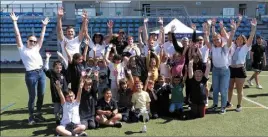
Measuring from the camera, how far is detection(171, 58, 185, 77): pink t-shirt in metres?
7.25

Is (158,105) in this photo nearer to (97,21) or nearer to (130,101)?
(130,101)

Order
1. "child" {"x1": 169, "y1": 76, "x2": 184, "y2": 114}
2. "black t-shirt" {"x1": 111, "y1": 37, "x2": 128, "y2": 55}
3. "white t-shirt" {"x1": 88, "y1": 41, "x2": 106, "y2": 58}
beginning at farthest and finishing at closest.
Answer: "black t-shirt" {"x1": 111, "y1": 37, "x2": 128, "y2": 55} → "white t-shirt" {"x1": 88, "y1": 41, "x2": 106, "y2": 58} → "child" {"x1": 169, "y1": 76, "x2": 184, "y2": 114}

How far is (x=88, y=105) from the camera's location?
19.5 ft

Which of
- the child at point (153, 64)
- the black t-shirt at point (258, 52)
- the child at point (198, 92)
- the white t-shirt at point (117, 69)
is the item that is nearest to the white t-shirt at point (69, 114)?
the white t-shirt at point (117, 69)

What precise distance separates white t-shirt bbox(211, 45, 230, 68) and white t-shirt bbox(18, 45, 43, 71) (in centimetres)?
355

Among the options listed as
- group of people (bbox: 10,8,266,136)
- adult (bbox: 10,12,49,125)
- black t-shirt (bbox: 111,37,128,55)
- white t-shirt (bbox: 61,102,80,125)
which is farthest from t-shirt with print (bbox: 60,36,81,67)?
black t-shirt (bbox: 111,37,128,55)

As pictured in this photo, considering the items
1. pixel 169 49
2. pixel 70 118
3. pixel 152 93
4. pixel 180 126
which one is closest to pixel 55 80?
pixel 70 118

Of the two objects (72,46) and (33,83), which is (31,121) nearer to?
(33,83)

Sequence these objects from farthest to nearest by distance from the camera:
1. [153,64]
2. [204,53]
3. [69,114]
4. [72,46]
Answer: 1. [204,53]
2. [153,64]
3. [72,46]
4. [69,114]

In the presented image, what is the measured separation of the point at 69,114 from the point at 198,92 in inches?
108

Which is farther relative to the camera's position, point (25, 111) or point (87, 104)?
point (25, 111)

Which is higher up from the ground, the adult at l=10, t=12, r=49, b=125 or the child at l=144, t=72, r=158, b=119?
the adult at l=10, t=12, r=49, b=125

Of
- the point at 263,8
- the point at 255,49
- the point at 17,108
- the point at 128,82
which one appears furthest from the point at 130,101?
the point at 263,8

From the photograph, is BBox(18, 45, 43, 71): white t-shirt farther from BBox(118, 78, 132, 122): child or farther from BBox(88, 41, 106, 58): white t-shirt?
BBox(118, 78, 132, 122): child
